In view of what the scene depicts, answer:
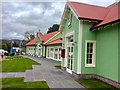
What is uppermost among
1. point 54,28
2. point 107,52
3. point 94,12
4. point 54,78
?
point 54,28

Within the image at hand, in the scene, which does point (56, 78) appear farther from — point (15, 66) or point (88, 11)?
point (15, 66)

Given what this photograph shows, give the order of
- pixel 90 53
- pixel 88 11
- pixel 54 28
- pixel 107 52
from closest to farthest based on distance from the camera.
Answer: pixel 107 52
pixel 90 53
pixel 88 11
pixel 54 28

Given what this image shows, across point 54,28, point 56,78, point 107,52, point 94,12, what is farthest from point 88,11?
point 54,28

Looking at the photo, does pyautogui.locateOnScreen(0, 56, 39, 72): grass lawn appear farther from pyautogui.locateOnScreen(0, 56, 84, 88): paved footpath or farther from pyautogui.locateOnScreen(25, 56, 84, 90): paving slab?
pyautogui.locateOnScreen(25, 56, 84, 90): paving slab

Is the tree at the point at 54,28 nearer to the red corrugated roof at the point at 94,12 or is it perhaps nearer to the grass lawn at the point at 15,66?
the grass lawn at the point at 15,66

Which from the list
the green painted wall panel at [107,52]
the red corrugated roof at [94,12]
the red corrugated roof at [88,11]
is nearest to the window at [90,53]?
the green painted wall panel at [107,52]

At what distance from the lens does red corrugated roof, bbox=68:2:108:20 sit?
461 inches

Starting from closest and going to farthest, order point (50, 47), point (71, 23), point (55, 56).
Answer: point (71, 23), point (55, 56), point (50, 47)

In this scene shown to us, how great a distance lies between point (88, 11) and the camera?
41.4 ft

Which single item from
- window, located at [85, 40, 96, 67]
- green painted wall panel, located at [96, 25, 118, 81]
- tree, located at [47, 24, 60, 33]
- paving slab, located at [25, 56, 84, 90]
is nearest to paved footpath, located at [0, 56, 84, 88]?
paving slab, located at [25, 56, 84, 90]

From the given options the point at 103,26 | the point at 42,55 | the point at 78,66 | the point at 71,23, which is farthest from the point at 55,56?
the point at 103,26

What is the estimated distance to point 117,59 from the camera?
916cm

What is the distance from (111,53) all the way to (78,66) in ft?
8.68

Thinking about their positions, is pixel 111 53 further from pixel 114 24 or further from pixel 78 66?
pixel 78 66
